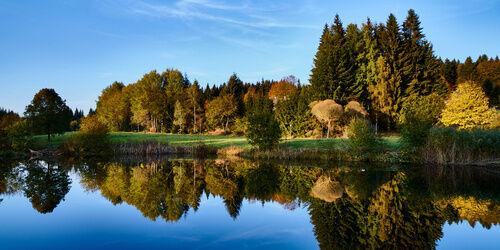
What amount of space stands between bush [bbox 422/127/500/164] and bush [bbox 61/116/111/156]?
2735 centimetres

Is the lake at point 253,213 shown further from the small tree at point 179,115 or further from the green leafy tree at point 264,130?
the small tree at point 179,115

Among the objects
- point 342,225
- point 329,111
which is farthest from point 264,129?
point 342,225

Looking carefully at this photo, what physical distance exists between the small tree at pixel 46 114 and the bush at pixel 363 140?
3104 cm

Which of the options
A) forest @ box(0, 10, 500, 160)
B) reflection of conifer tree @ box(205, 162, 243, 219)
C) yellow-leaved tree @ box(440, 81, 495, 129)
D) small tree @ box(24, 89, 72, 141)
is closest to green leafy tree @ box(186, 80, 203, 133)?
forest @ box(0, 10, 500, 160)

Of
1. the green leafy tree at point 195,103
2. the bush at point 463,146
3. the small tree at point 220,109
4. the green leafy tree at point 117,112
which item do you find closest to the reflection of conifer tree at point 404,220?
the bush at point 463,146

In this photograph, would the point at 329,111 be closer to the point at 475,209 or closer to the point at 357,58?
the point at 357,58

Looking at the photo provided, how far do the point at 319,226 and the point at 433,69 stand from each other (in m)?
40.4

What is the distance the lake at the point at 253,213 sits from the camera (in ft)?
20.1

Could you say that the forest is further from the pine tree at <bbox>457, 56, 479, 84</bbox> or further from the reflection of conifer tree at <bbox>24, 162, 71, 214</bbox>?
the reflection of conifer tree at <bbox>24, 162, 71, 214</bbox>

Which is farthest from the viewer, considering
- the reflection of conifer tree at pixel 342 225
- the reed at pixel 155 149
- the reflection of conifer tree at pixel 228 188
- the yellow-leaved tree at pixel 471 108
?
the reed at pixel 155 149

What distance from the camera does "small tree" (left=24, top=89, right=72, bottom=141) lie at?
31.4 meters

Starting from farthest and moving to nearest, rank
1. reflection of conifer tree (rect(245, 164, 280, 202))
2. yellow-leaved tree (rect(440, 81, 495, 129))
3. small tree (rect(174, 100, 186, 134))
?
small tree (rect(174, 100, 186, 134)) < yellow-leaved tree (rect(440, 81, 495, 129)) < reflection of conifer tree (rect(245, 164, 280, 202))

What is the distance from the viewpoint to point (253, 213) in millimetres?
8281

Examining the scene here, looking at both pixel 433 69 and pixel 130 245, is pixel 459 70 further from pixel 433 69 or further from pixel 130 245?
pixel 130 245
